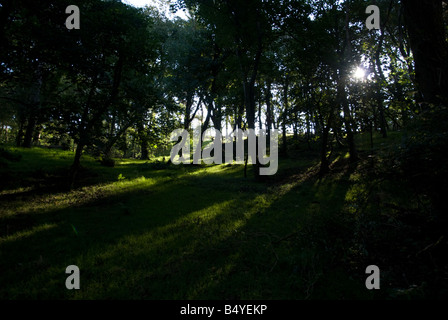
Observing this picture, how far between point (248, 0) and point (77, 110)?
13.2m

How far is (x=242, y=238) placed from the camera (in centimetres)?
694

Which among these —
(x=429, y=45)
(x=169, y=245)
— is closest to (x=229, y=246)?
(x=169, y=245)

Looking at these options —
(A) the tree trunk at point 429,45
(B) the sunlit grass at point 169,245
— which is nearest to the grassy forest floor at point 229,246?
(B) the sunlit grass at point 169,245

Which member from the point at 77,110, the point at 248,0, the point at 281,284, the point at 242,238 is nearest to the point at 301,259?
the point at 281,284

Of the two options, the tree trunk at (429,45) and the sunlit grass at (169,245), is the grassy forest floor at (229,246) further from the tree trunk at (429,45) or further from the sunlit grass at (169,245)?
the tree trunk at (429,45)

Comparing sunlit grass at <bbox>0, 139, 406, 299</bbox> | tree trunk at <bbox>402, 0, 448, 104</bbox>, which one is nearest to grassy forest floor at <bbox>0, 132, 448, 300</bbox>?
sunlit grass at <bbox>0, 139, 406, 299</bbox>

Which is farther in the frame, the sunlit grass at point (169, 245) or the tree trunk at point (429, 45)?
the tree trunk at point (429, 45)

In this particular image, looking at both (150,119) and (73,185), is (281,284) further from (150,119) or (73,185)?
(73,185)

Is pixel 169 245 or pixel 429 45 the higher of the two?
pixel 429 45

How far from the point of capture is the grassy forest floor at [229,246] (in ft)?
13.9

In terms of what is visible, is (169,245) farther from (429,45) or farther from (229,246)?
(429,45)

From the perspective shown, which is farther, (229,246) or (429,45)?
(229,246)

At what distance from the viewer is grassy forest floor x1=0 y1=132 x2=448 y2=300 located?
167 inches

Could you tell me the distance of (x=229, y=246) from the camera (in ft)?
20.8
